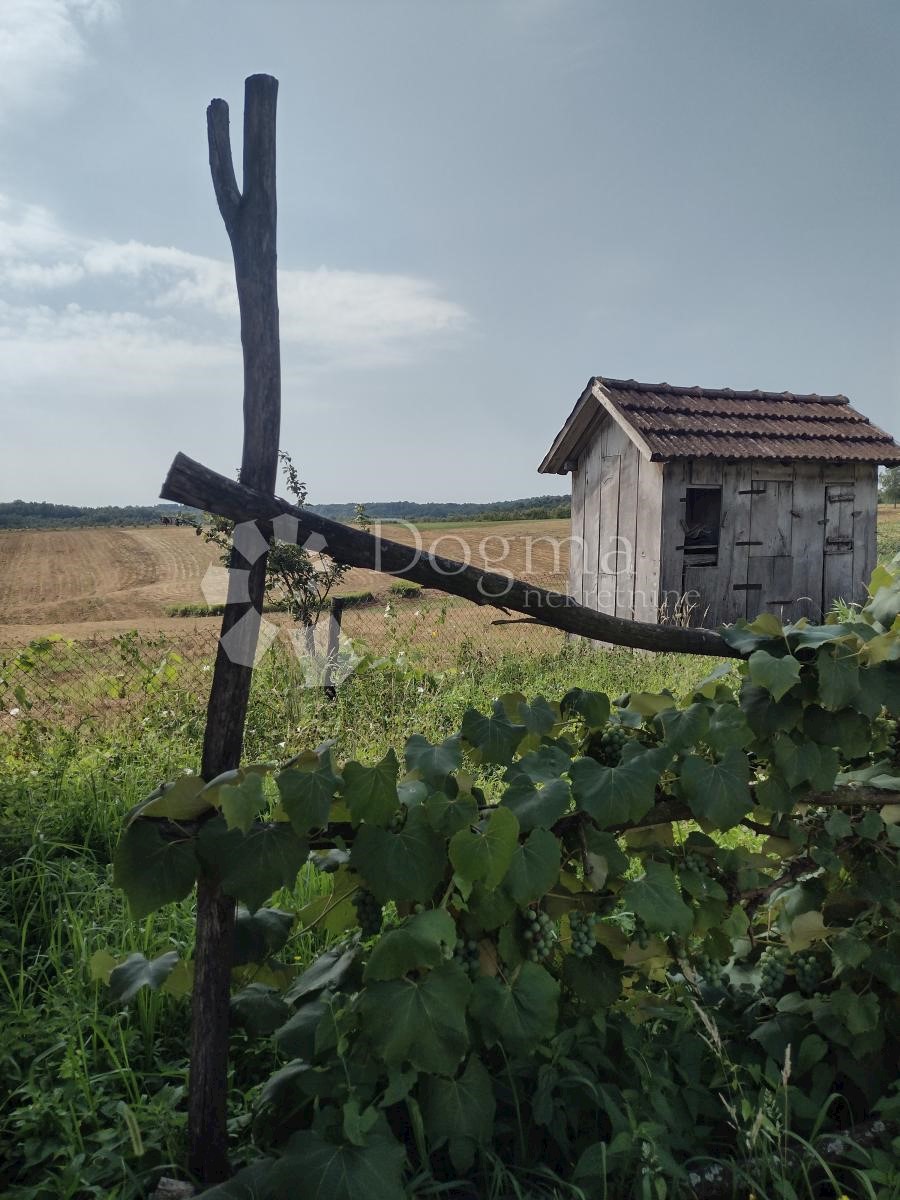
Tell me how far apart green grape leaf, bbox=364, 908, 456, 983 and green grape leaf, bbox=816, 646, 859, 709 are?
1027 mm

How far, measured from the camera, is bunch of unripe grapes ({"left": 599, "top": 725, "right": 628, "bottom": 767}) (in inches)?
82.2

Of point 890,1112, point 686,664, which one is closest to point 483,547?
point 686,664

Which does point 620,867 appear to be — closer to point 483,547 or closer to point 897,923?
point 897,923

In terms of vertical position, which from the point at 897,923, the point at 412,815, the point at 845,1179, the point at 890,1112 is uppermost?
the point at 412,815

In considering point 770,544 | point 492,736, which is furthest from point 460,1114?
point 770,544

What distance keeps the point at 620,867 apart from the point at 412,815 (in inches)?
19.4

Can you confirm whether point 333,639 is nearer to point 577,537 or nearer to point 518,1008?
point 577,537

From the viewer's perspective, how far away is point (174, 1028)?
2.56 meters

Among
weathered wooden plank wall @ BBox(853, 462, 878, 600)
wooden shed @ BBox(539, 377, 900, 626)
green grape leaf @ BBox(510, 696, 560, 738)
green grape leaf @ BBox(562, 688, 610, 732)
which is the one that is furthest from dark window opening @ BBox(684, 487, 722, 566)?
green grape leaf @ BBox(510, 696, 560, 738)

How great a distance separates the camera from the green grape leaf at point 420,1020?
162 centimetres

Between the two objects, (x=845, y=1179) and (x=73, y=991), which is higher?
(x=73, y=991)

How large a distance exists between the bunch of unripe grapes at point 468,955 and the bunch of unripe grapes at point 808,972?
107cm

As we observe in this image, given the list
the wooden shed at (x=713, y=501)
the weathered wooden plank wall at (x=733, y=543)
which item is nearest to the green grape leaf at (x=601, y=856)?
the wooden shed at (x=713, y=501)

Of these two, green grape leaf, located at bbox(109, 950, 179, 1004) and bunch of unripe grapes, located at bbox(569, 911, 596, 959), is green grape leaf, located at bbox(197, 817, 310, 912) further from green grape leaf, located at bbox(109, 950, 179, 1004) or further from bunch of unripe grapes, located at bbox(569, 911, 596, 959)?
bunch of unripe grapes, located at bbox(569, 911, 596, 959)
